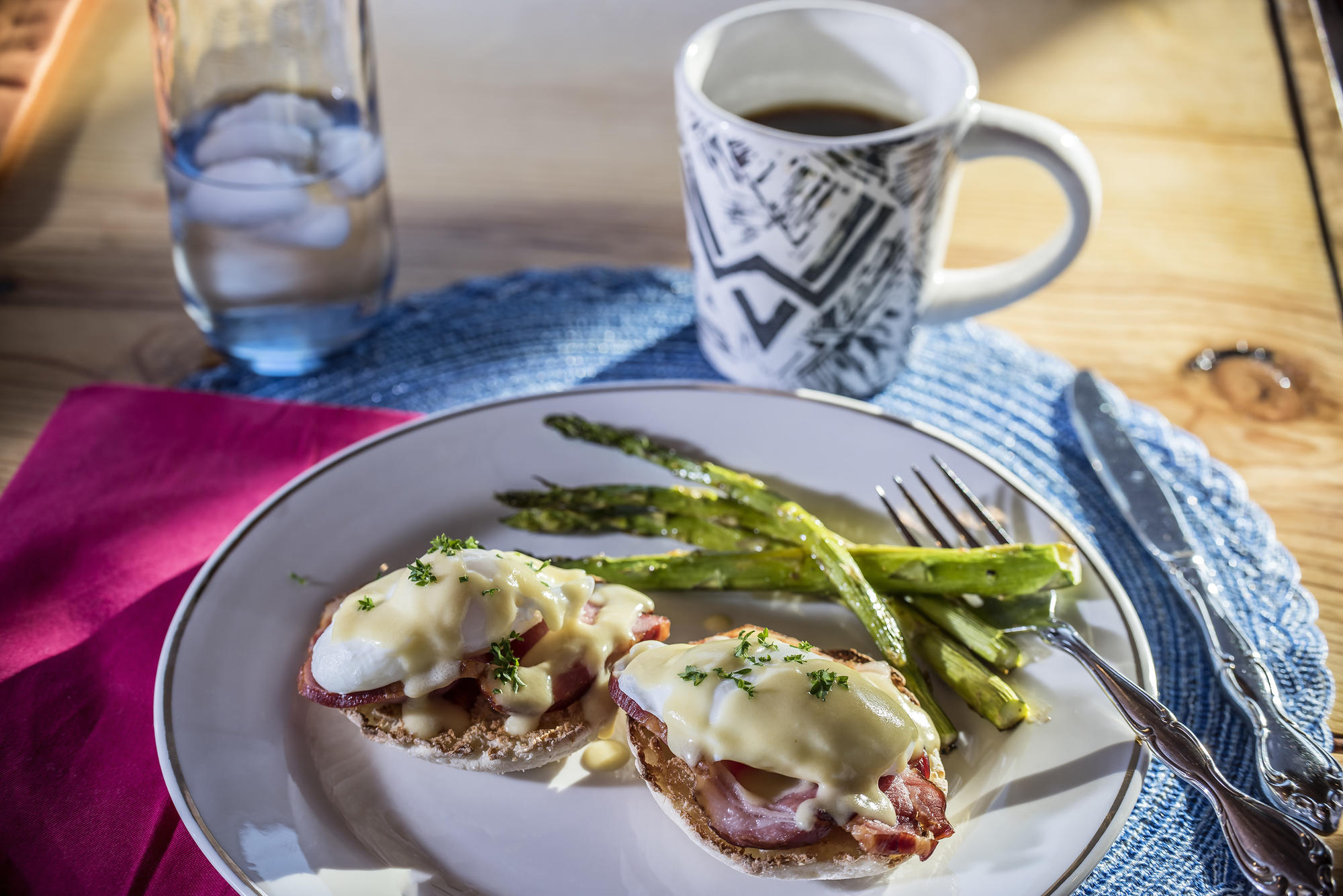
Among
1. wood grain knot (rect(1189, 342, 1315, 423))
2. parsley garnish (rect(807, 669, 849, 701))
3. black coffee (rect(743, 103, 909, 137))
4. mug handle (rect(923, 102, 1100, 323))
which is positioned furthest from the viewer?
wood grain knot (rect(1189, 342, 1315, 423))

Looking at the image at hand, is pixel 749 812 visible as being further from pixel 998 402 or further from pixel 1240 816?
pixel 998 402

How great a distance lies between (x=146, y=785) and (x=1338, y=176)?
3286 millimetres

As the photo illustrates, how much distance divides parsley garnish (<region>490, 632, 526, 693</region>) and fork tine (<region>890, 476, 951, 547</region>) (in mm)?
796

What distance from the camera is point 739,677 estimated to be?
1610mm

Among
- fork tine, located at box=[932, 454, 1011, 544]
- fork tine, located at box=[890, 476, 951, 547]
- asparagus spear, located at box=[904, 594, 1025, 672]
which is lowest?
asparagus spear, located at box=[904, 594, 1025, 672]

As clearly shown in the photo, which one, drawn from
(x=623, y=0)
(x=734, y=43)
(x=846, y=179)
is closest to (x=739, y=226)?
(x=846, y=179)

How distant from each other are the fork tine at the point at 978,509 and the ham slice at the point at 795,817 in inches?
19.9

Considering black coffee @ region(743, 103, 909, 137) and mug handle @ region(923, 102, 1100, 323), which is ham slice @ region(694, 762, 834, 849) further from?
black coffee @ region(743, 103, 909, 137)

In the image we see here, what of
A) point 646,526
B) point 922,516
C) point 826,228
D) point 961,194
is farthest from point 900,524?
point 961,194

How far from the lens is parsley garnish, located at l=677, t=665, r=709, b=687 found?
1616 mm

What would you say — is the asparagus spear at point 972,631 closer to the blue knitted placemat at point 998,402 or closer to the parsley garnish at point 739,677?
the blue knitted placemat at point 998,402

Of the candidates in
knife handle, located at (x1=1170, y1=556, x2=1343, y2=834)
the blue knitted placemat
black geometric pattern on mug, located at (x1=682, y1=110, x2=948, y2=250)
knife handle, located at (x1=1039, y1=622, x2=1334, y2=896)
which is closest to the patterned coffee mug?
black geometric pattern on mug, located at (x1=682, y1=110, x2=948, y2=250)

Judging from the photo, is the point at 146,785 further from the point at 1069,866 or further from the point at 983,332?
the point at 983,332

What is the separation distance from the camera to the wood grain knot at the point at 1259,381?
2.53 m
